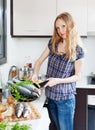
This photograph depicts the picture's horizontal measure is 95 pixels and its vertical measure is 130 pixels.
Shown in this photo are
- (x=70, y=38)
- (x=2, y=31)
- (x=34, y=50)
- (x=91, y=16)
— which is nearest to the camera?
(x=70, y=38)

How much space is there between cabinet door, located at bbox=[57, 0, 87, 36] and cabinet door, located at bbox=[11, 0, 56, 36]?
0.35 feet

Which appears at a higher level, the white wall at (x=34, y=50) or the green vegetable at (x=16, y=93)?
the white wall at (x=34, y=50)

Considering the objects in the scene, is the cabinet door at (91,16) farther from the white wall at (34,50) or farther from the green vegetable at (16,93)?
the green vegetable at (16,93)

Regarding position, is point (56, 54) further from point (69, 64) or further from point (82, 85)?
point (82, 85)

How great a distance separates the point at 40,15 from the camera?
9.08 ft

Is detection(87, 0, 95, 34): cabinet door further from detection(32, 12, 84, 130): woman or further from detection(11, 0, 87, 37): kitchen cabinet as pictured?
detection(32, 12, 84, 130): woman

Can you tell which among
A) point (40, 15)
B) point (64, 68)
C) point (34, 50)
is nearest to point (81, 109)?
point (64, 68)

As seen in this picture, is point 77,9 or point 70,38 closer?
point 70,38

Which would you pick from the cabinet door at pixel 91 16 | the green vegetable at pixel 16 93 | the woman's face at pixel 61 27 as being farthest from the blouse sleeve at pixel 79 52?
the cabinet door at pixel 91 16

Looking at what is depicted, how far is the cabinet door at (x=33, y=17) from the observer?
2750 millimetres

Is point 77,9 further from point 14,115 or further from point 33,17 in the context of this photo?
point 14,115

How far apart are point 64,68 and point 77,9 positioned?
3.42ft

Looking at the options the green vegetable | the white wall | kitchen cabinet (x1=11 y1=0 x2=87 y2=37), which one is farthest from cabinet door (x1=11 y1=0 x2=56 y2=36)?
the green vegetable

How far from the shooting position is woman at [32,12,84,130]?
188 centimetres
